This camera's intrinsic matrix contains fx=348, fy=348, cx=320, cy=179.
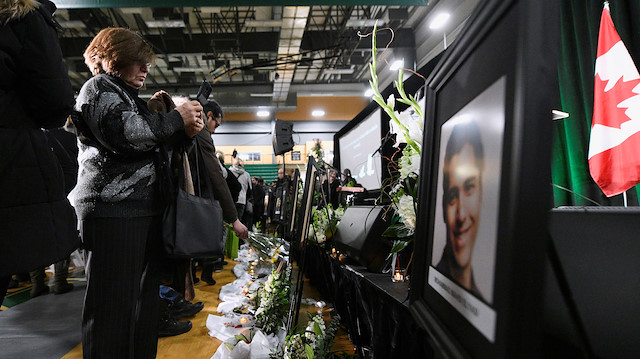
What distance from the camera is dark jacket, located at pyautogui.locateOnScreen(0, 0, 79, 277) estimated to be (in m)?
0.88

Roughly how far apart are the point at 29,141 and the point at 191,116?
45cm

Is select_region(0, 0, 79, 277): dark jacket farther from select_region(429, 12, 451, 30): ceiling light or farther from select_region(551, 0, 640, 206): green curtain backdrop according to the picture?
select_region(429, 12, 451, 30): ceiling light

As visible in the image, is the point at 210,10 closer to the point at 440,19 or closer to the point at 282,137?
the point at 440,19

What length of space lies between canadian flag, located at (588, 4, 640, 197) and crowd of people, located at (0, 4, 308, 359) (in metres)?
2.60

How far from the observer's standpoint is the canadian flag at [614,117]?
2.26 metres

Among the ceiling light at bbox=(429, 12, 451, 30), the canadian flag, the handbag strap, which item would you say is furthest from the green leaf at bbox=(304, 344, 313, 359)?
the ceiling light at bbox=(429, 12, 451, 30)

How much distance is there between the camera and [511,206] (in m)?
0.28

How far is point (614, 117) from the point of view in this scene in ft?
7.71

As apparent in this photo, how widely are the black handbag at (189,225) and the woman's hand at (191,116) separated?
0.30ft

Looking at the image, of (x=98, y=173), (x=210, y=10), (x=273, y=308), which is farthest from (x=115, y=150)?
(x=210, y=10)

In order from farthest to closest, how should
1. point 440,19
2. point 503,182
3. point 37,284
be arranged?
point 440,19, point 37,284, point 503,182

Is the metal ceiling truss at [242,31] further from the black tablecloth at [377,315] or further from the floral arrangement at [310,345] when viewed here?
the floral arrangement at [310,345]

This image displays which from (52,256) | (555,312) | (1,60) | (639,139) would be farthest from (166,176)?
(639,139)

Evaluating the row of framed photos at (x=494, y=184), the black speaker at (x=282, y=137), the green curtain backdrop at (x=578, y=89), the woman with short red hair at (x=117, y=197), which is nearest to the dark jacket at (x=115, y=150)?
the woman with short red hair at (x=117, y=197)
